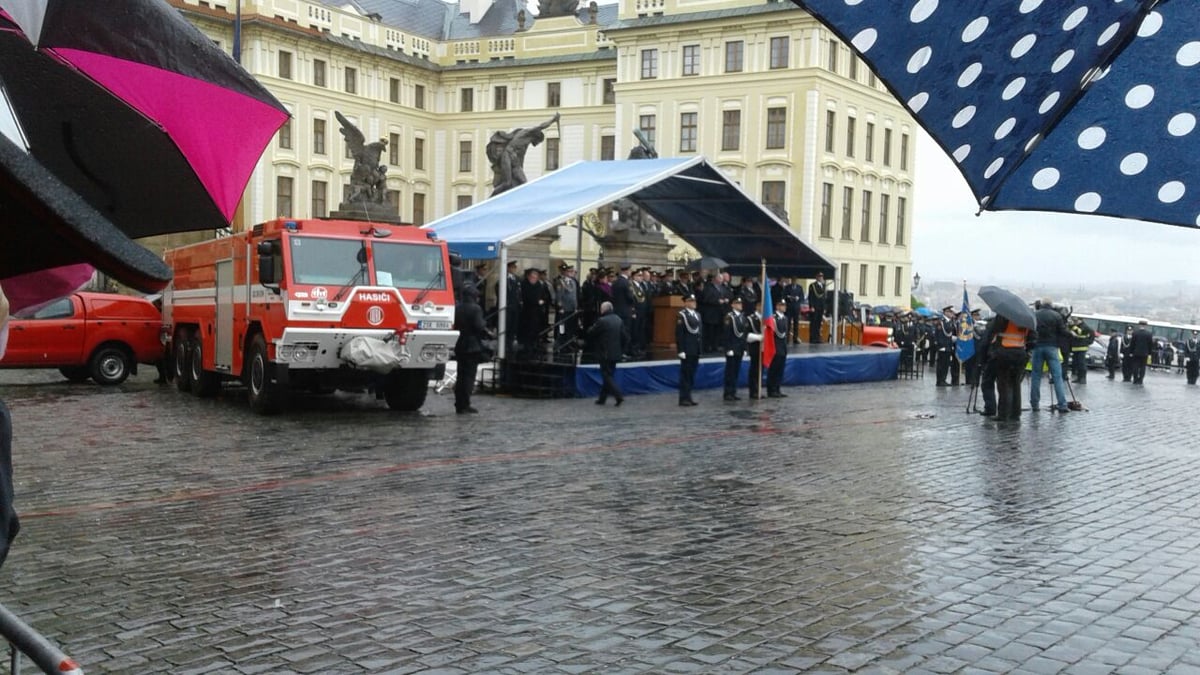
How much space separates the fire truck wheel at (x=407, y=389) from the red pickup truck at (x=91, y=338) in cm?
642

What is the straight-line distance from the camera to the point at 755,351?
2264 centimetres

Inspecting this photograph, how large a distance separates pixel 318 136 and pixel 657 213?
44.8 meters

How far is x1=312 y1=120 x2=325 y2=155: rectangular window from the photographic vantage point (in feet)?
227

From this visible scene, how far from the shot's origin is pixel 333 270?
1667 cm

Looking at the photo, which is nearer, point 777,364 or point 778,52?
point 777,364

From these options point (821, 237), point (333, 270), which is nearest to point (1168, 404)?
point (333, 270)

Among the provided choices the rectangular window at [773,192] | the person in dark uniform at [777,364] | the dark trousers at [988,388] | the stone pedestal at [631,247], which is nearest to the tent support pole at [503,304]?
the person in dark uniform at [777,364]

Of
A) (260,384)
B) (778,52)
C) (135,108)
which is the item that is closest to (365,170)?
(260,384)

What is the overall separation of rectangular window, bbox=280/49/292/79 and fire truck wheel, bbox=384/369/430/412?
172 ft

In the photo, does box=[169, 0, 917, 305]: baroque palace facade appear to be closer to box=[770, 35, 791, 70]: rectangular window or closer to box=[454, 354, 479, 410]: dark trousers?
box=[770, 35, 791, 70]: rectangular window

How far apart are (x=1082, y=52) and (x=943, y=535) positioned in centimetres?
721

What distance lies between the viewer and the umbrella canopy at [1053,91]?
2.48 meters

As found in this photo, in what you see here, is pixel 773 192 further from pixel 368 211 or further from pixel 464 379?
pixel 464 379

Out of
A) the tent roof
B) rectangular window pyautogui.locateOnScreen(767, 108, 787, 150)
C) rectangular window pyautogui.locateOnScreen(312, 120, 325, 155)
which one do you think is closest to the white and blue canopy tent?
the tent roof
